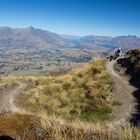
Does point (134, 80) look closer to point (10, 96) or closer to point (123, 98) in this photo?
point (123, 98)

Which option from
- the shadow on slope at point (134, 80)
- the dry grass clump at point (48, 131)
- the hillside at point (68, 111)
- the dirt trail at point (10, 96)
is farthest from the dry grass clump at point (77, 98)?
the dry grass clump at point (48, 131)

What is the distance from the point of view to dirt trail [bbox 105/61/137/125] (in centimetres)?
2405

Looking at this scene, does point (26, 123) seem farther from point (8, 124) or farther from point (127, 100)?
point (127, 100)

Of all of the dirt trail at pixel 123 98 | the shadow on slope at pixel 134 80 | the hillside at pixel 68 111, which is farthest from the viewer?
the dirt trail at pixel 123 98

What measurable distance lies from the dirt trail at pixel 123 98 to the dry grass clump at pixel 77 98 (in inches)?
30.3

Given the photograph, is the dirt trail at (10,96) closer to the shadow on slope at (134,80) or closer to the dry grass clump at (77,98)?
the dry grass clump at (77,98)

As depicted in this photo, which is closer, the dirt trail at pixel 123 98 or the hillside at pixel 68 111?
the hillside at pixel 68 111

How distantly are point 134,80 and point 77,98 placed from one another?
29.5 ft

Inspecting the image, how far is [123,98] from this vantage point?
29.1 m

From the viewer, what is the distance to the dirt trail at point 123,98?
24047 mm

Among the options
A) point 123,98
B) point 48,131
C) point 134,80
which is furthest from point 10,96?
point 48,131

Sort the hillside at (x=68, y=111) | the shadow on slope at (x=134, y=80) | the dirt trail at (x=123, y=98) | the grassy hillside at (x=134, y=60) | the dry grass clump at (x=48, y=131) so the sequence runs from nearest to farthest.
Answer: the dry grass clump at (x=48, y=131), the hillside at (x=68, y=111), the shadow on slope at (x=134, y=80), the dirt trail at (x=123, y=98), the grassy hillside at (x=134, y=60)

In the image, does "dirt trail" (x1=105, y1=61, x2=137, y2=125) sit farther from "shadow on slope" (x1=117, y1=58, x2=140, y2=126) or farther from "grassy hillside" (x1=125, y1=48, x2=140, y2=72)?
"grassy hillside" (x1=125, y1=48, x2=140, y2=72)

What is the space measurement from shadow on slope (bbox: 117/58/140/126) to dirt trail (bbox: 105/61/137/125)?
14.7 inches
